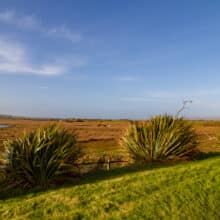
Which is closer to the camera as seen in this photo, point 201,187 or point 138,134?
point 201,187

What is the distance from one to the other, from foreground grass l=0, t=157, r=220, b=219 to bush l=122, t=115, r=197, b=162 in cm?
207

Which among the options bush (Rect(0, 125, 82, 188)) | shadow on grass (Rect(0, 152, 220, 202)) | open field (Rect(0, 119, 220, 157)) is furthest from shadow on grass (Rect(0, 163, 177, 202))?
open field (Rect(0, 119, 220, 157))

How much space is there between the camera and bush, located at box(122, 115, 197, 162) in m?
10.5

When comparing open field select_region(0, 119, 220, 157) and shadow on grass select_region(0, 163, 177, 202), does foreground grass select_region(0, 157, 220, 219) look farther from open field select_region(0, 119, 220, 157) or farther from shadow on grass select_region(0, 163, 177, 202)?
open field select_region(0, 119, 220, 157)

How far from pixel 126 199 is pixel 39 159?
8.63 feet

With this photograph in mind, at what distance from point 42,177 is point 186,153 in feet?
19.2

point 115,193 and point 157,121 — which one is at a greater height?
point 157,121

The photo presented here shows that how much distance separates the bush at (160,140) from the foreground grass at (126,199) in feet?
6.78

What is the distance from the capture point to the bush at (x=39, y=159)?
7.41m

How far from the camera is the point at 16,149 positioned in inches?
306

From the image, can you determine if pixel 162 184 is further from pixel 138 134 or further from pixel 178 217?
pixel 138 134

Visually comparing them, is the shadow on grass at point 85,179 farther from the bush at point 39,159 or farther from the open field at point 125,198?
the bush at point 39,159

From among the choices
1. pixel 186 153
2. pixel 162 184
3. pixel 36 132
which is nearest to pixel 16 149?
pixel 36 132

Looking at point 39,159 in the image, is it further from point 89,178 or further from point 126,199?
point 126,199
